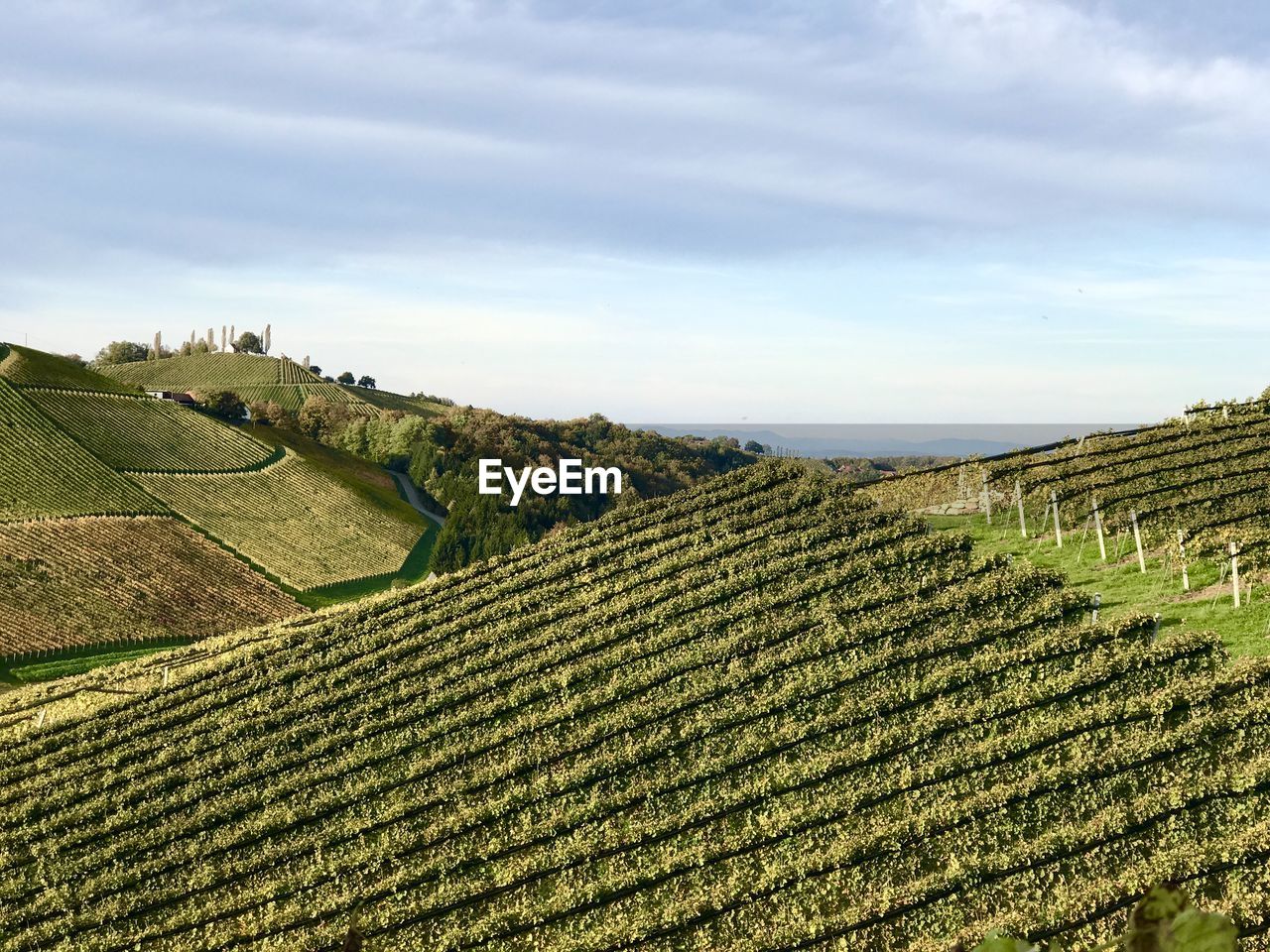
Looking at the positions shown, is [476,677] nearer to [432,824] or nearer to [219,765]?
[432,824]

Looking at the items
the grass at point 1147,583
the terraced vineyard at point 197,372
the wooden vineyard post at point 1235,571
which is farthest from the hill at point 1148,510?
the terraced vineyard at point 197,372

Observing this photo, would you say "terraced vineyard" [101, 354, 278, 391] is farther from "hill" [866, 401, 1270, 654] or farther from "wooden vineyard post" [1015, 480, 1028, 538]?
"wooden vineyard post" [1015, 480, 1028, 538]

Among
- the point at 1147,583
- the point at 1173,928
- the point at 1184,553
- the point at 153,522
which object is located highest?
the point at 1173,928

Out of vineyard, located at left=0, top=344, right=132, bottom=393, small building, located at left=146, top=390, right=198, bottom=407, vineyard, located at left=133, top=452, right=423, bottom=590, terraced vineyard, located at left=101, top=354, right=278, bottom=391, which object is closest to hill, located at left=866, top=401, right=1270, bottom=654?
vineyard, located at left=133, top=452, right=423, bottom=590

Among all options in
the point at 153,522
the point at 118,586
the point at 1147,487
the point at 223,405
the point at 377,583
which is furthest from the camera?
the point at 223,405

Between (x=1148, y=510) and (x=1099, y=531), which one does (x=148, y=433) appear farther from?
(x=1148, y=510)

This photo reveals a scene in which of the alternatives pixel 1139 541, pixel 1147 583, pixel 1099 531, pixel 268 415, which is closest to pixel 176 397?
pixel 268 415
